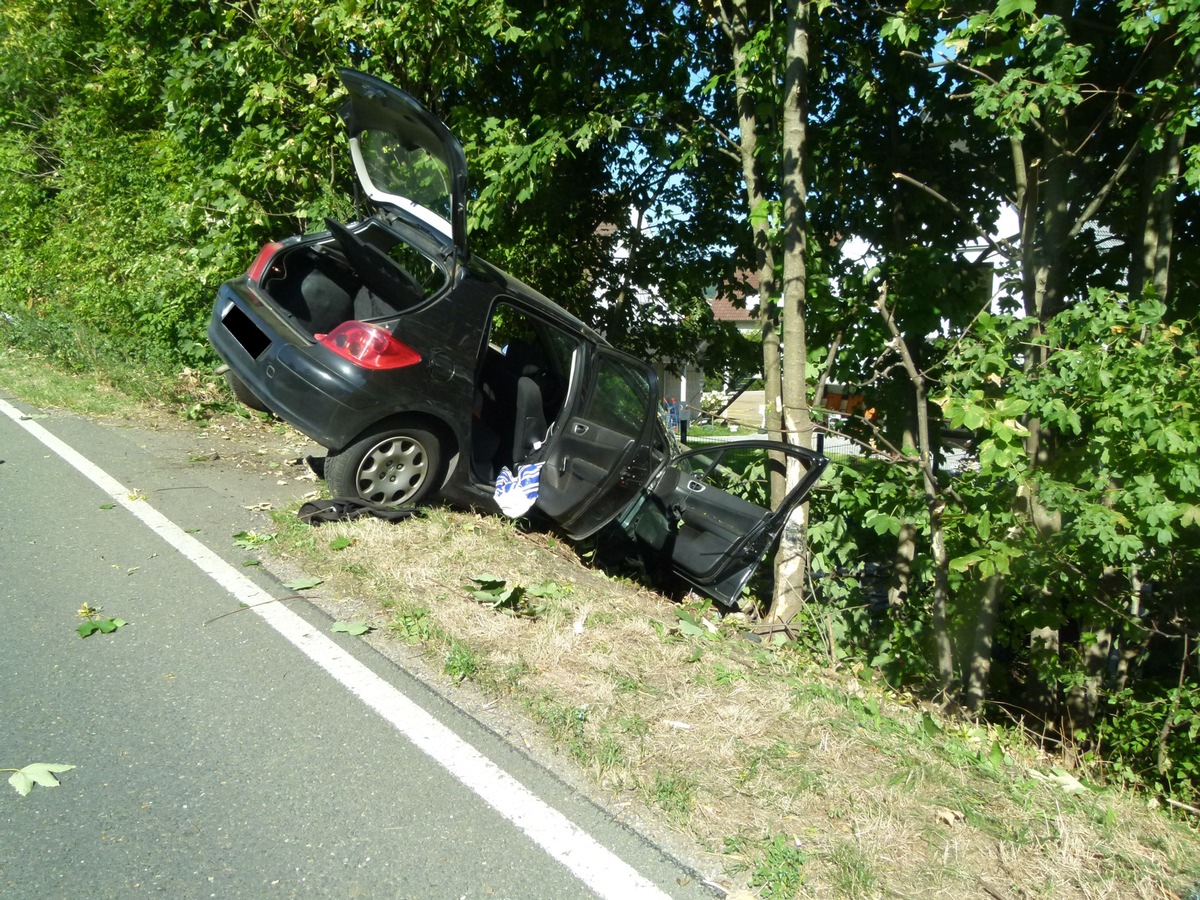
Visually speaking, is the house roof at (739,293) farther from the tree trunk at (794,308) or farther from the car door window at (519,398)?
the tree trunk at (794,308)

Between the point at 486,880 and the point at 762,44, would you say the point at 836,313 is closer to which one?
the point at 762,44

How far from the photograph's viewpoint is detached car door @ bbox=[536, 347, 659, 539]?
6.70 metres

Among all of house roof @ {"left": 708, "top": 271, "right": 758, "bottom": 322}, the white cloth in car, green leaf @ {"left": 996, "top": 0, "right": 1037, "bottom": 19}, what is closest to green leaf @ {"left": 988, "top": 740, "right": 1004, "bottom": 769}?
the white cloth in car

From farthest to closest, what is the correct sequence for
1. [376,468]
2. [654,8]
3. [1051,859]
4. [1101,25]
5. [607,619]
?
[654,8] < [376,468] < [1101,25] < [607,619] < [1051,859]

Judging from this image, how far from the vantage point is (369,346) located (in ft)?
20.5

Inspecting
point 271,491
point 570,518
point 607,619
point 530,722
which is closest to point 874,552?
point 570,518

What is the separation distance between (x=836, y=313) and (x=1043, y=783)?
3825mm

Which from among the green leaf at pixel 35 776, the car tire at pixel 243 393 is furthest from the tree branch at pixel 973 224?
the green leaf at pixel 35 776

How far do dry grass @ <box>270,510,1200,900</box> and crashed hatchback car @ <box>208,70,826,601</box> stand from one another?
38.4 inches

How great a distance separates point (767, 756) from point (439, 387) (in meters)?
3.59

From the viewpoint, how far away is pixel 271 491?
755 centimetres

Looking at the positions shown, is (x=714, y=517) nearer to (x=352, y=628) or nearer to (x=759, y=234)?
(x=759, y=234)

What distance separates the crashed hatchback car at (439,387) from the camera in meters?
6.27

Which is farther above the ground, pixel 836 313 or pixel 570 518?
pixel 836 313
